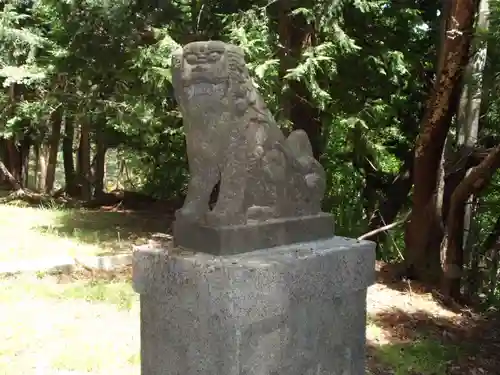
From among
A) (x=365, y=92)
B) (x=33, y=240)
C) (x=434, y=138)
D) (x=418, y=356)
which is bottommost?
(x=418, y=356)

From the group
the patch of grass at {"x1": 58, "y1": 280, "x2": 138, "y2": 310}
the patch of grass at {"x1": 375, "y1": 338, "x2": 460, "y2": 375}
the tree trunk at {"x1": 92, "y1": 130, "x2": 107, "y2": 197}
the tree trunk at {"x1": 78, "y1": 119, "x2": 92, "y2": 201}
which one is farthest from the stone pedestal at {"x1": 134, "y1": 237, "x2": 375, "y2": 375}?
the tree trunk at {"x1": 78, "y1": 119, "x2": 92, "y2": 201}

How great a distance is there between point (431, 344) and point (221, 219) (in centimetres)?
295

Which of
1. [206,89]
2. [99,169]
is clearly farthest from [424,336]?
[99,169]

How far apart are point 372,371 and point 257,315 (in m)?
2.15

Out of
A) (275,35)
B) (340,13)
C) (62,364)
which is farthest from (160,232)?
(62,364)

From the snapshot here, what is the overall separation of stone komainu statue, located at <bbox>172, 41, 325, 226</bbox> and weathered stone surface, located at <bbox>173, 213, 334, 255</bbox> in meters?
0.04

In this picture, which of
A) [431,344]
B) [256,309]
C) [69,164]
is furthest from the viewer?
[69,164]

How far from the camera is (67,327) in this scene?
4688 mm

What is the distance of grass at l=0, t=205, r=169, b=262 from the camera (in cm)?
712

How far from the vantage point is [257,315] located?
2.47 m

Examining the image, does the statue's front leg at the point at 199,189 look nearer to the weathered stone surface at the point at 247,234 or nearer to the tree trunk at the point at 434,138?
the weathered stone surface at the point at 247,234

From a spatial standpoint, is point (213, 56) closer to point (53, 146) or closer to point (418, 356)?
point (418, 356)

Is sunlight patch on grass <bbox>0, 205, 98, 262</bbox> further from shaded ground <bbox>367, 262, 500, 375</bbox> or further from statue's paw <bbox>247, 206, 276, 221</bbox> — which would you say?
statue's paw <bbox>247, 206, 276, 221</bbox>

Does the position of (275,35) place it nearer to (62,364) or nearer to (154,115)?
(154,115)
